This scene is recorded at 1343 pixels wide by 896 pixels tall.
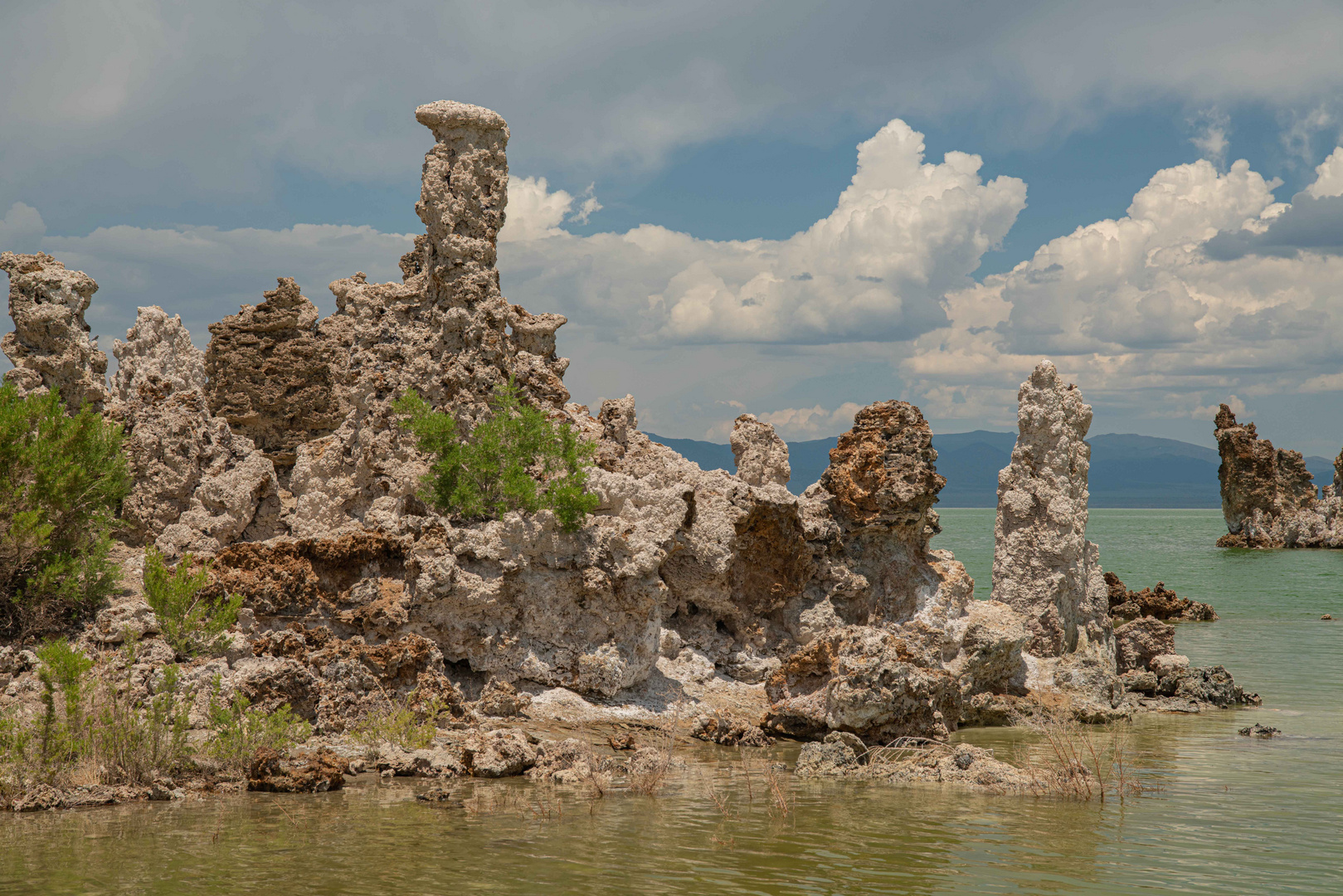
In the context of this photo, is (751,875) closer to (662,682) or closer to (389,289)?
(662,682)

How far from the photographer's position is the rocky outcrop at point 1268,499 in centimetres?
9844

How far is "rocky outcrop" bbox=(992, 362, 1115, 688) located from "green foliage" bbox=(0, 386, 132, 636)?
1492 centimetres

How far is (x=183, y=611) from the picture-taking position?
13.7 metres

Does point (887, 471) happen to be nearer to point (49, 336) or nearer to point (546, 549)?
point (546, 549)

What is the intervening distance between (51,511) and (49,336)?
4.35m

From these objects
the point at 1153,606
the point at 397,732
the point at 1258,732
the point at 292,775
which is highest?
the point at 1153,606

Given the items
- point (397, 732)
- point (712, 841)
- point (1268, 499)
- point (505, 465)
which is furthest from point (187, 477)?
point (1268, 499)

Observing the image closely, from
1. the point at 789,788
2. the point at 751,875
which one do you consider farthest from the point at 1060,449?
the point at 751,875

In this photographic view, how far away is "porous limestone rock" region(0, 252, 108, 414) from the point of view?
1733cm

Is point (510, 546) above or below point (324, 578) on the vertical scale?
above

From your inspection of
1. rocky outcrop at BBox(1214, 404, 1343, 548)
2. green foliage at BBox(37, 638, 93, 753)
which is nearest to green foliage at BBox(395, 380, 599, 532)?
green foliage at BBox(37, 638, 93, 753)

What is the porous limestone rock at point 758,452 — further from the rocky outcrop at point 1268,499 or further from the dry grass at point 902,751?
the rocky outcrop at point 1268,499

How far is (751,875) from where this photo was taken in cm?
934

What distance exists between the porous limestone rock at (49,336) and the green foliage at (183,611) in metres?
5.30
